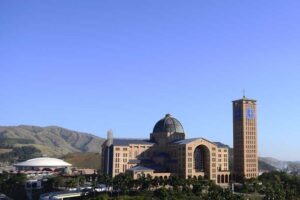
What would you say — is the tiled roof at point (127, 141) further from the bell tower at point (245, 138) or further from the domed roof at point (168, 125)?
the bell tower at point (245, 138)

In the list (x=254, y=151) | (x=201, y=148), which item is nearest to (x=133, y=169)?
(x=201, y=148)

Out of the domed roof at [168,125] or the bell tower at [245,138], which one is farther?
the domed roof at [168,125]

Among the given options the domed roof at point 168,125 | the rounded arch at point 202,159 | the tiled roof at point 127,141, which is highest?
the domed roof at point 168,125

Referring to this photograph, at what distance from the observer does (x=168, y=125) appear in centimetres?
14738

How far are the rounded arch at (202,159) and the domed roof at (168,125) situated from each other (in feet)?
40.6

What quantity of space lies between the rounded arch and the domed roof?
1238 cm

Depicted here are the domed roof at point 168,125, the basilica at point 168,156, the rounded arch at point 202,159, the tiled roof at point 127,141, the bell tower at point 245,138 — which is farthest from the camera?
the domed roof at point 168,125

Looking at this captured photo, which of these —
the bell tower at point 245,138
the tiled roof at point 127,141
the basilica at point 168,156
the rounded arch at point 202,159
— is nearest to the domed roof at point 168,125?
the basilica at point 168,156

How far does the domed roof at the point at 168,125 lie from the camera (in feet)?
482

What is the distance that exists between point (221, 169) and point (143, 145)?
30.0 m

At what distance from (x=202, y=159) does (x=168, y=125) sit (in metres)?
18.2

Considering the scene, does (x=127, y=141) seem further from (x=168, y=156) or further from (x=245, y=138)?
(x=245, y=138)

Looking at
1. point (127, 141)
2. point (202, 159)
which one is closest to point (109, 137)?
point (127, 141)

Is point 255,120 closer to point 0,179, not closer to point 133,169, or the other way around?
point 133,169
